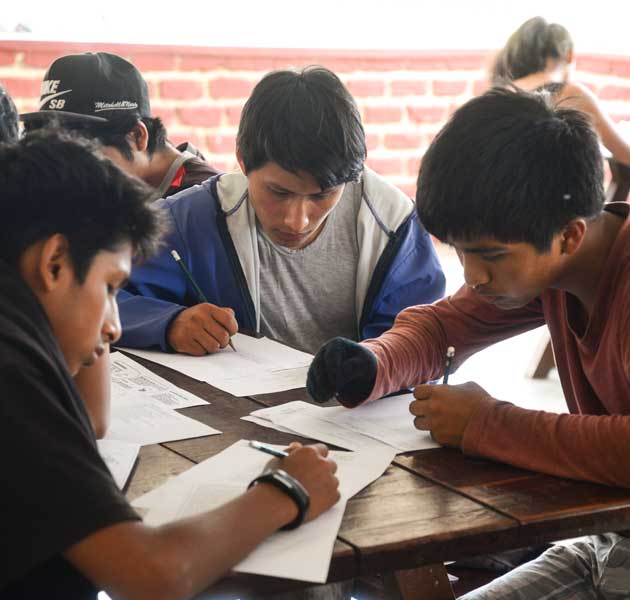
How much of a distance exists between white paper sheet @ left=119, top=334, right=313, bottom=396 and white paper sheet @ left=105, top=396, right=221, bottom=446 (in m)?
0.15

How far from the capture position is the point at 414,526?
1.10 metres

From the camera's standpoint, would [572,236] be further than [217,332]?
No

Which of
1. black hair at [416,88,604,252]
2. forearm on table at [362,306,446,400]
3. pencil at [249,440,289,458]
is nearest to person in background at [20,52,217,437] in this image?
forearm on table at [362,306,446,400]

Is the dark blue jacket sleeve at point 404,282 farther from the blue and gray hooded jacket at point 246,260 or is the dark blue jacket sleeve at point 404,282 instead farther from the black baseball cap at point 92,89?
the black baseball cap at point 92,89

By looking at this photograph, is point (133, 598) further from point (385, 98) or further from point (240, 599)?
point (385, 98)

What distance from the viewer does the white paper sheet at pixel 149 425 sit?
136 centimetres

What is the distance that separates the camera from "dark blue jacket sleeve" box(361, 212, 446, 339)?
6.58 feet

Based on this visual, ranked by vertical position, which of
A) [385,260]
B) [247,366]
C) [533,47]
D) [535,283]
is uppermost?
[533,47]

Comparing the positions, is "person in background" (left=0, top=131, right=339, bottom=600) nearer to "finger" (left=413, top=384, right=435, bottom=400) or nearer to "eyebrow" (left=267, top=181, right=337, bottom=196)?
"finger" (left=413, top=384, right=435, bottom=400)

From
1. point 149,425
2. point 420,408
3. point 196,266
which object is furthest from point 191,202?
point 420,408

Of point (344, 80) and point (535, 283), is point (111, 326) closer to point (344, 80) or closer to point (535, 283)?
point (535, 283)

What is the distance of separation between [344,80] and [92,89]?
2.33m

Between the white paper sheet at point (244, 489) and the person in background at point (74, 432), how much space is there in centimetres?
2

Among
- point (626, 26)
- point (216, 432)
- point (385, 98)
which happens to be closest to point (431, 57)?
point (385, 98)
